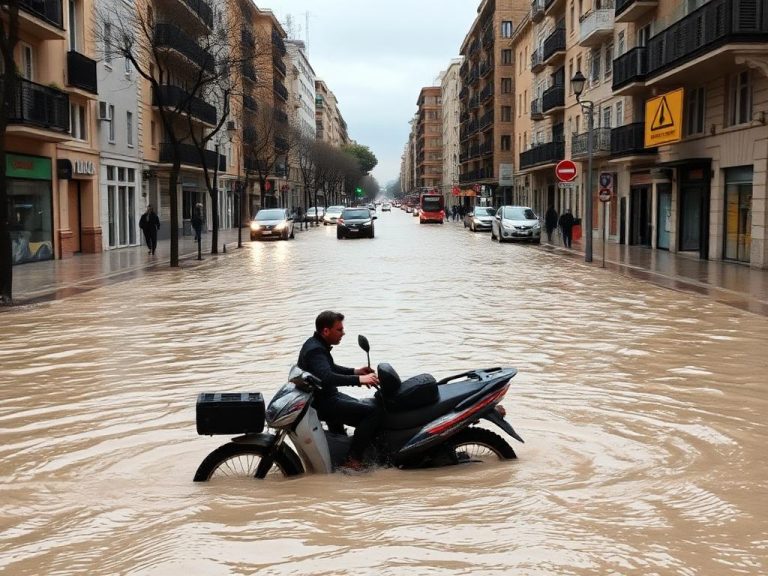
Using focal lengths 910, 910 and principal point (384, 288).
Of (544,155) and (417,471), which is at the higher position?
(544,155)

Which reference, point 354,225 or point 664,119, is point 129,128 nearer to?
point 354,225

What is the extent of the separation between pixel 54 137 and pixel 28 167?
1283 mm

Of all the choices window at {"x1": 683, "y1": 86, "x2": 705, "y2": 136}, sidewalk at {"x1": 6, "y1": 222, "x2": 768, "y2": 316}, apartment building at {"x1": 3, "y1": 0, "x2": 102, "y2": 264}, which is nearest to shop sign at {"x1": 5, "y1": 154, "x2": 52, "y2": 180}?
apartment building at {"x1": 3, "y1": 0, "x2": 102, "y2": 264}

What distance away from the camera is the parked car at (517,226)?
142ft

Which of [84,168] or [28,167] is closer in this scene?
[28,167]

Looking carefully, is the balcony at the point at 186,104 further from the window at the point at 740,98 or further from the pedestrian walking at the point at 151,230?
the window at the point at 740,98

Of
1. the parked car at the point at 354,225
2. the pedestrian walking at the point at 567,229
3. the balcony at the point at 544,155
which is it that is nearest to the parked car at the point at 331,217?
the balcony at the point at 544,155

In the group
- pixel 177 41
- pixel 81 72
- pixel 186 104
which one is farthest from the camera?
pixel 177 41

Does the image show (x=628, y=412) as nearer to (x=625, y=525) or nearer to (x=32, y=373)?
(x=625, y=525)

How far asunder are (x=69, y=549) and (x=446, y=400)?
253 centimetres

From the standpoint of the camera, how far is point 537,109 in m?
60.2

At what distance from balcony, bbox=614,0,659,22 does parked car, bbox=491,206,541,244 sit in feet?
34.6

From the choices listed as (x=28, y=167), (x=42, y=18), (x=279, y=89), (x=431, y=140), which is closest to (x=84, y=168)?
(x=28, y=167)

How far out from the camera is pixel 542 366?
10.5m
